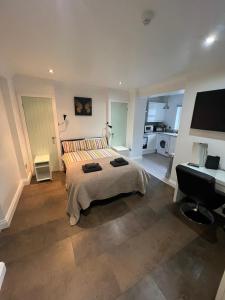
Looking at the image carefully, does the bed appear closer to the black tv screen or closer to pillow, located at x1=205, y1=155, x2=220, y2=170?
pillow, located at x1=205, y1=155, x2=220, y2=170

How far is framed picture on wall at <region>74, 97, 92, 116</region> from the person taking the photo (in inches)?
144

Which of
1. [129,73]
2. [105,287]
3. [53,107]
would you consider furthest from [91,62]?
[105,287]

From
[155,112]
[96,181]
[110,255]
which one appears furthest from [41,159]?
[155,112]

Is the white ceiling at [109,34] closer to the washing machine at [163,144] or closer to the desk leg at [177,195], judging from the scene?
the desk leg at [177,195]

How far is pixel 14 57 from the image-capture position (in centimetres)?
201

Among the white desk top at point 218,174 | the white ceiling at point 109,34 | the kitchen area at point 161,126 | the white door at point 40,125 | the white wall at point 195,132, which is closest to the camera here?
the white ceiling at point 109,34

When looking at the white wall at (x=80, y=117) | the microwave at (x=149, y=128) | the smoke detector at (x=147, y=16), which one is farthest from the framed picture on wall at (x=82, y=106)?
the smoke detector at (x=147, y=16)

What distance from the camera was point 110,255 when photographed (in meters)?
1.56

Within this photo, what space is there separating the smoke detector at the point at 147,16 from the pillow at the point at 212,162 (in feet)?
7.02

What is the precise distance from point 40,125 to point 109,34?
264 cm

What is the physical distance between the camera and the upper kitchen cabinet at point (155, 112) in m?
5.23

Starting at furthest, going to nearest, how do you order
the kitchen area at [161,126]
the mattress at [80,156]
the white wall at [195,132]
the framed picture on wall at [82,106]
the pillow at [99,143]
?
1. the kitchen area at [161,126]
2. the pillow at [99,143]
3. the framed picture on wall at [82,106]
4. the mattress at [80,156]
5. the white wall at [195,132]

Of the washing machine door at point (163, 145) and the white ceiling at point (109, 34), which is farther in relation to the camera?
the washing machine door at point (163, 145)

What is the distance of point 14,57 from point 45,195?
2464 millimetres
